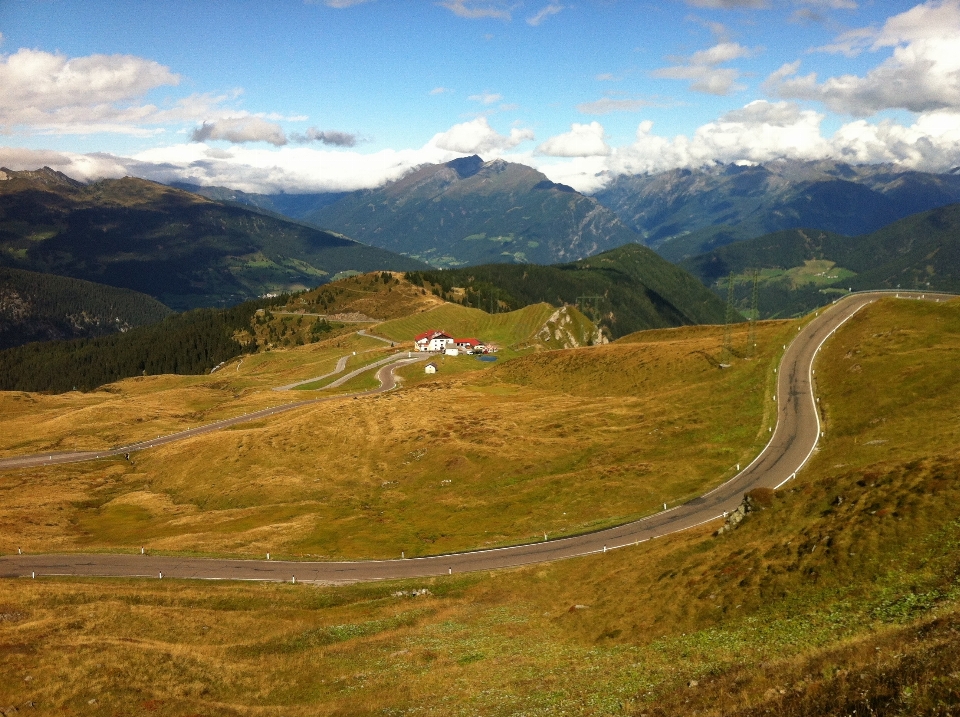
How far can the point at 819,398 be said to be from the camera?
351ft

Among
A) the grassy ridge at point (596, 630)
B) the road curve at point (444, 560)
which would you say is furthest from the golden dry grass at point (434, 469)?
the grassy ridge at point (596, 630)

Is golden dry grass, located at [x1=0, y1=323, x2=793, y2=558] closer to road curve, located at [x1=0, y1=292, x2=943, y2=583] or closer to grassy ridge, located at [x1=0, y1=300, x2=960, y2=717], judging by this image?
road curve, located at [x1=0, y1=292, x2=943, y2=583]

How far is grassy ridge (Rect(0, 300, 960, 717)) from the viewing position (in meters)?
27.0

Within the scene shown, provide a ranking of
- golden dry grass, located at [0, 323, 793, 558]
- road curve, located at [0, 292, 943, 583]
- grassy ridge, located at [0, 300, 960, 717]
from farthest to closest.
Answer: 1. golden dry grass, located at [0, 323, 793, 558]
2. road curve, located at [0, 292, 943, 583]
3. grassy ridge, located at [0, 300, 960, 717]

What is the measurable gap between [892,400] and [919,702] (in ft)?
275

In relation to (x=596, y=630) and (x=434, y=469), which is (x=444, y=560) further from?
(x=434, y=469)

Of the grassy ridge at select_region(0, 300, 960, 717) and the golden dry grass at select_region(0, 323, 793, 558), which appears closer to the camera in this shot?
the grassy ridge at select_region(0, 300, 960, 717)

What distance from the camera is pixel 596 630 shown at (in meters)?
45.9

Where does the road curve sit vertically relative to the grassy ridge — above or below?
below

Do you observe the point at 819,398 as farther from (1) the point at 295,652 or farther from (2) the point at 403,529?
(1) the point at 295,652

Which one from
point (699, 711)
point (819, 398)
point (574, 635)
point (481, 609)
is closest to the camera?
point (699, 711)

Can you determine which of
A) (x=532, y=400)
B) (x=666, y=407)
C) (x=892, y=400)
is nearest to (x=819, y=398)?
(x=892, y=400)

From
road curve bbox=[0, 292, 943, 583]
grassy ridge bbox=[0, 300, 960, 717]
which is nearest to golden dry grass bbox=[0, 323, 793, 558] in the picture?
road curve bbox=[0, 292, 943, 583]

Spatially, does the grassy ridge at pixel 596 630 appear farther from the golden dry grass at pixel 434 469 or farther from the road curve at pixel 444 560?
the golden dry grass at pixel 434 469
